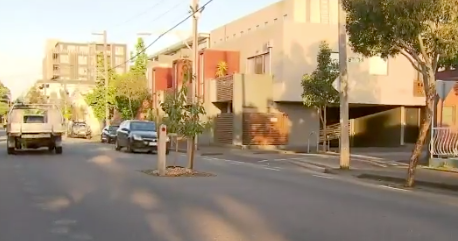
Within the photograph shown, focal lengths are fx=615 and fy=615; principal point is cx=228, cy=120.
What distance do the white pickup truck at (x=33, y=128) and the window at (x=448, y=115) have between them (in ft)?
51.4

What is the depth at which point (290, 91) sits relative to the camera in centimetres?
3500

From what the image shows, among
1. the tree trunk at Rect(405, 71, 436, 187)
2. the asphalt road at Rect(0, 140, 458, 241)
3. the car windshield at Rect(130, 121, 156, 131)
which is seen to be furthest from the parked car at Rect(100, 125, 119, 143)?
the tree trunk at Rect(405, 71, 436, 187)

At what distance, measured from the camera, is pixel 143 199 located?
11.9m

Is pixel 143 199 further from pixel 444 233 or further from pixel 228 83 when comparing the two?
pixel 228 83

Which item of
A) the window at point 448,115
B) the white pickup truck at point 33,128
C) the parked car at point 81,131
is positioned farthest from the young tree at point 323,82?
the parked car at point 81,131

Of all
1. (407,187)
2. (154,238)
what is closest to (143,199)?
(154,238)

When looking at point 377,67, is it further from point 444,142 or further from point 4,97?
point 4,97

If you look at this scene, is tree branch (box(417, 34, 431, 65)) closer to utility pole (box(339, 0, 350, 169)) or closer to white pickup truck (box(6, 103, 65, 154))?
utility pole (box(339, 0, 350, 169))

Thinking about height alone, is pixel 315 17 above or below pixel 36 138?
above

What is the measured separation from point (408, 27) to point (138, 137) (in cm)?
1657

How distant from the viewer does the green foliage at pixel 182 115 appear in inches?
714

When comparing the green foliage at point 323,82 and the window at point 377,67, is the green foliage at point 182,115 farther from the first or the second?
the window at point 377,67

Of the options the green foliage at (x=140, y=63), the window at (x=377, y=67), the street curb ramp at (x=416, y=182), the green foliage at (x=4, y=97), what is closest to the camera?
the street curb ramp at (x=416, y=182)

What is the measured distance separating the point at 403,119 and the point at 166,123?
81.0 ft
